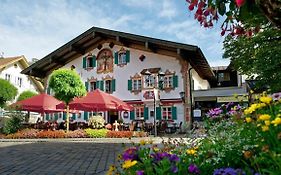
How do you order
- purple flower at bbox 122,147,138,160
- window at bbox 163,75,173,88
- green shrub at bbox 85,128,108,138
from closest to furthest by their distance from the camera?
purple flower at bbox 122,147,138,160 → green shrub at bbox 85,128,108,138 → window at bbox 163,75,173,88

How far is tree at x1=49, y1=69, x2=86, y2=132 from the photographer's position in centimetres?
1688

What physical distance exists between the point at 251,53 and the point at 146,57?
11871 millimetres

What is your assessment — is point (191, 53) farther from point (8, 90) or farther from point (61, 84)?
point (8, 90)

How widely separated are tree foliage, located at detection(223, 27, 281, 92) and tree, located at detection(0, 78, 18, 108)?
27.3 meters

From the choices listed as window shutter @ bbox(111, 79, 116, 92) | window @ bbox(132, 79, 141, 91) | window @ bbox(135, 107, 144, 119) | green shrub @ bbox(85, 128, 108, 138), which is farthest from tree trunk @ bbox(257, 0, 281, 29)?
window shutter @ bbox(111, 79, 116, 92)

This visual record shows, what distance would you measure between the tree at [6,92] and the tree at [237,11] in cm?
3353

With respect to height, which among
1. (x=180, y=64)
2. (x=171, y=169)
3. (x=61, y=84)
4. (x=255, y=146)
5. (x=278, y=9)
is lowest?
(x=171, y=169)

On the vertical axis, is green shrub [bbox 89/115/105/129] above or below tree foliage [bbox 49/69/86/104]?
below

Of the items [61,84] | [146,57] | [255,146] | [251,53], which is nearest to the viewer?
[255,146]

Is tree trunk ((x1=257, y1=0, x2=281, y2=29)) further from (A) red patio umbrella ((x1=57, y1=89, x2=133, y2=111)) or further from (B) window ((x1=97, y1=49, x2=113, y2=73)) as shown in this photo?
(B) window ((x1=97, y1=49, x2=113, y2=73))

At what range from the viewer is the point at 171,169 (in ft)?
7.26

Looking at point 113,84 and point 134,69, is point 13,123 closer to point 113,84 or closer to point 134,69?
point 113,84

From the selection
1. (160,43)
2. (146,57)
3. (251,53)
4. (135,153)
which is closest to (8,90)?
(146,57)

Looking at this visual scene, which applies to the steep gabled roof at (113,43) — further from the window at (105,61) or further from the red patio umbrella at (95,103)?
the red patio umbrella at (95,103)
